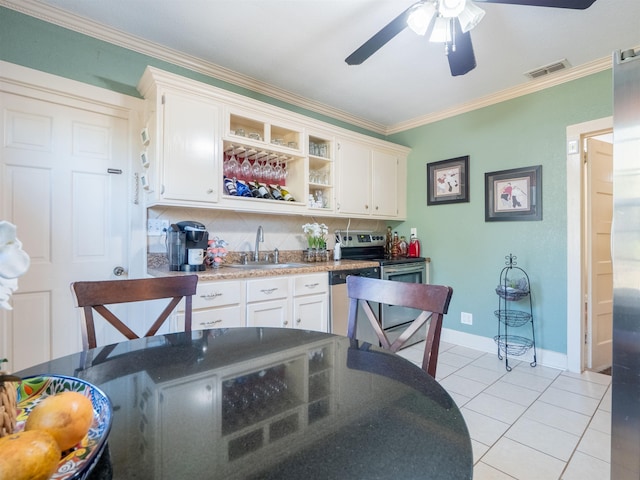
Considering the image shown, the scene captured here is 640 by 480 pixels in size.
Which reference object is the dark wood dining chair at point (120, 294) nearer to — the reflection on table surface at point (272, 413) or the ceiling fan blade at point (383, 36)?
the reflection on table surface at point (272, 413)

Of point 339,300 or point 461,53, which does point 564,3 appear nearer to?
point 461,53

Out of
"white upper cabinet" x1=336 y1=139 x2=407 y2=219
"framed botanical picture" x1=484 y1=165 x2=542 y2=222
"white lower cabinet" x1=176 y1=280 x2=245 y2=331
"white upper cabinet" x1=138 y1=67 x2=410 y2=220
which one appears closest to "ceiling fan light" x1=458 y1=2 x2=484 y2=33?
"white upper cabinet" x1=138 y1=67 x2=410 y2=220

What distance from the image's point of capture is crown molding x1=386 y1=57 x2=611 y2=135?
8.29 feet

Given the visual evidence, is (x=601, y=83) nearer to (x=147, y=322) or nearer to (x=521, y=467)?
(x=521, y=467)

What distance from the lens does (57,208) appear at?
6.74 feet

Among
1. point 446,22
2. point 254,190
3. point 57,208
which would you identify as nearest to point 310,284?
point 254,190

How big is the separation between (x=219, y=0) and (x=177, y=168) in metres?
1.07

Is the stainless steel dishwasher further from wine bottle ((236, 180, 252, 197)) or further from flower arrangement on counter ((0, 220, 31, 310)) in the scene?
flower arrangement on counter ((0, 220, 31, 310))

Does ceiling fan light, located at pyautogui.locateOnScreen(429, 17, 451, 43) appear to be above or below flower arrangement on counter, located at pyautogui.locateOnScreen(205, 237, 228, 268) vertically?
above

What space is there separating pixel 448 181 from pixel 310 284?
6.68 ft

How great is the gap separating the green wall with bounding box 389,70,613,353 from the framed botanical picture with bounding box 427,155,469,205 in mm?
60

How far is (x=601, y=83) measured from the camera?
2.51 meters

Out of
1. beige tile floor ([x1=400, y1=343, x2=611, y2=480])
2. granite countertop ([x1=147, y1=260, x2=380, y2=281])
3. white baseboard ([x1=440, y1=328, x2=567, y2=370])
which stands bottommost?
beige tile floor ([x1=400, y1=343, x2=611, y2=480])

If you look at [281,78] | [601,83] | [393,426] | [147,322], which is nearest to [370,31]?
[281,78]
